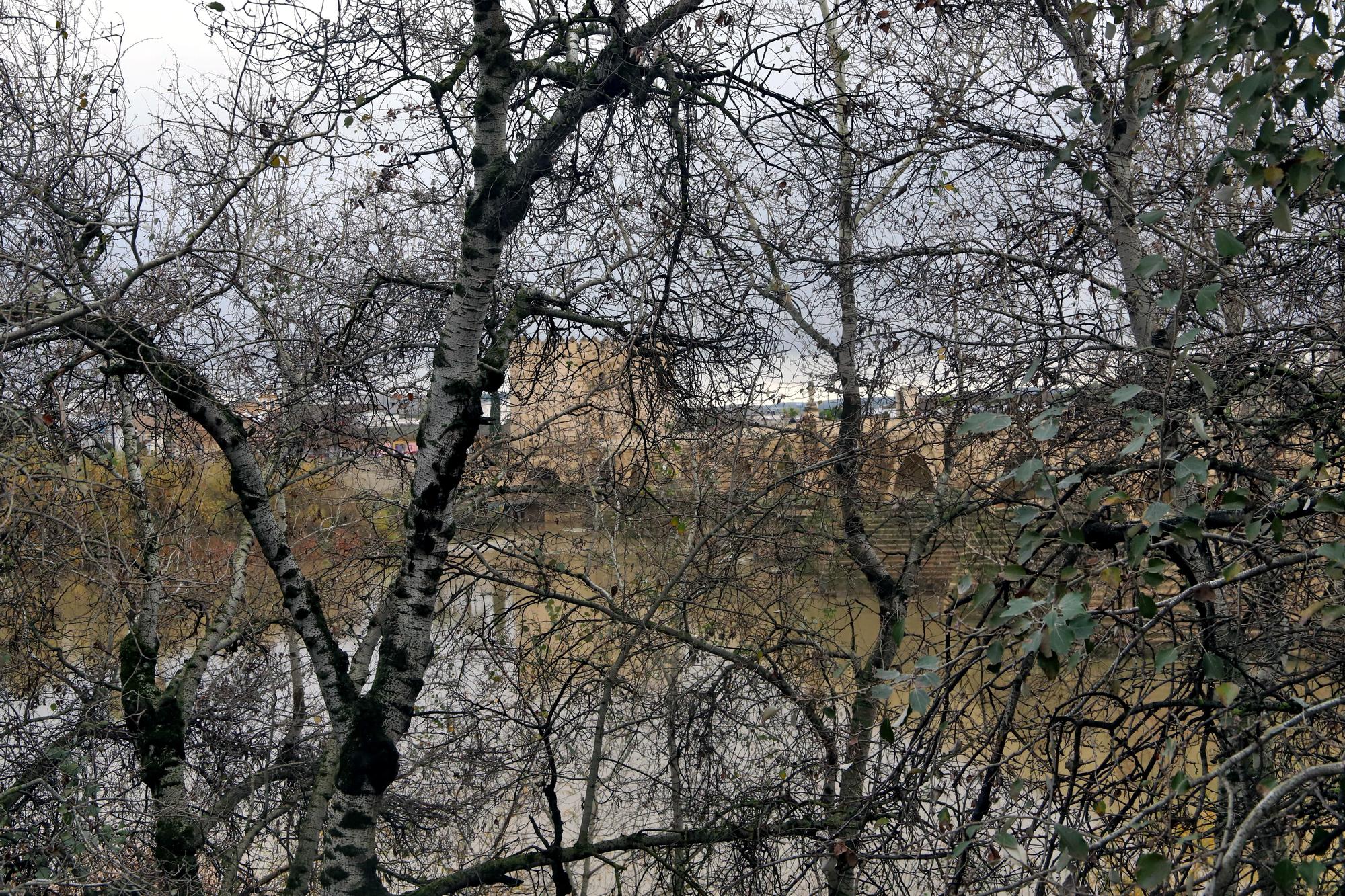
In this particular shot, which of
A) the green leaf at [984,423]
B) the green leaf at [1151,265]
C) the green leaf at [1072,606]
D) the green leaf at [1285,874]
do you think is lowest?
the green leaf at [1285,874]

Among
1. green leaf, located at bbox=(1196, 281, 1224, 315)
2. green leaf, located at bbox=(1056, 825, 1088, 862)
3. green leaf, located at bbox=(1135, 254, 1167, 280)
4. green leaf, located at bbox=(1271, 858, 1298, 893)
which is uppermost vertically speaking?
green leaf, located at bbox=(1135, 254, 1167, 280)

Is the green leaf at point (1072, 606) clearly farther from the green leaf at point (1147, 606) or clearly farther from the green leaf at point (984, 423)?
the green leaf at point (984, 423)

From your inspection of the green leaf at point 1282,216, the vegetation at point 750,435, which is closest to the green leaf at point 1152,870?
the vegetation at point 750,435

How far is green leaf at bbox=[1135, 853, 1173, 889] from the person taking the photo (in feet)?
6.13

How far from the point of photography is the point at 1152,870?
188 centimetres

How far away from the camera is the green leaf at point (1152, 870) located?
187 cm

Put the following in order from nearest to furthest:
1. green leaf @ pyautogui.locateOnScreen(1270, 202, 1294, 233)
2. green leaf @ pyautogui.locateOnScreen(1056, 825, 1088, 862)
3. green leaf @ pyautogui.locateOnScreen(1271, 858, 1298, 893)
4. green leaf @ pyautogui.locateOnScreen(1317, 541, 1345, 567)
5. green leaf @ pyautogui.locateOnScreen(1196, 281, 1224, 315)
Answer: green leaf @ pyautogui.locateOnScreen(1271, 858, 1298, 893)
green leaf @ pyautogui.locateOnScreen(1056, 825, 1088, 862)
green leaf @ pyautogui.locateOnScreen(1317, 541, 1345, 567)
green leaf @ pyautogui.locateOnScreen(1196, 281, 1224, 315)
green leaf @ pyautogui.locateOnScreen(1270, 202, 1294, 233)

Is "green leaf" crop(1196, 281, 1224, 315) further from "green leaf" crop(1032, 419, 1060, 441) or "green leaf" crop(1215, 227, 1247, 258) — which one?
"green leaf" crop(1032, 419, 1060, 441)

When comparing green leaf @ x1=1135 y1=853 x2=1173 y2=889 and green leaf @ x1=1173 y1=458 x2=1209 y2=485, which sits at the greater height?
green leaf @ x1=1173 y1=458 x2=1209 y2=485

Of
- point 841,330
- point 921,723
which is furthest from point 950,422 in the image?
point 841,330

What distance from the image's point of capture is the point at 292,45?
5449mm

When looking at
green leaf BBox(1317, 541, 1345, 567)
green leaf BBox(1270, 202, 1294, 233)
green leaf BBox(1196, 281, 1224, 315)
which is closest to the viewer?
green leaf BBox(1317, 541, 1345, 567)

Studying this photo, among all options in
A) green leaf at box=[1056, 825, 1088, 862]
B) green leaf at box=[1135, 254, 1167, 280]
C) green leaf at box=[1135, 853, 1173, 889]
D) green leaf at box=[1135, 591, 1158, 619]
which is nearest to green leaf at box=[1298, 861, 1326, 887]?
green leaf at box=[1135, 853, 1173, 889]

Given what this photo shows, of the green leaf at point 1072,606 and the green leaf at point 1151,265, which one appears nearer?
the green leaf at point 1072,606
